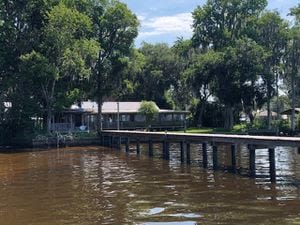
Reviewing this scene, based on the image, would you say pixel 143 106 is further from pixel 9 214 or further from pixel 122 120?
pixel 9 214

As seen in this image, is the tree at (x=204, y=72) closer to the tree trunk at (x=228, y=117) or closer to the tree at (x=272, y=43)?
the tree trunk at (x=228, y=117)

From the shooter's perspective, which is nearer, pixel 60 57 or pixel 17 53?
pixel 60 57

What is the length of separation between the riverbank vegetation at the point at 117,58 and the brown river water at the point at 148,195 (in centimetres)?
2654

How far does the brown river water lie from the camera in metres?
14.7

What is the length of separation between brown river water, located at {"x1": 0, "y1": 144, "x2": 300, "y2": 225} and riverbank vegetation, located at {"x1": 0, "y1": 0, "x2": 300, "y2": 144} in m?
26.5

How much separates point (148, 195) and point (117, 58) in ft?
152

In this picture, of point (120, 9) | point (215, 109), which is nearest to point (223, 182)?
point (120, 9)

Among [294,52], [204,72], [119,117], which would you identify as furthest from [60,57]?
[294,52]

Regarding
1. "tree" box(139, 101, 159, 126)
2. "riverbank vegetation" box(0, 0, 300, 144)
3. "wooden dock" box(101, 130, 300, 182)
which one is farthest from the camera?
"tree" box(139, 101, 159, 126)

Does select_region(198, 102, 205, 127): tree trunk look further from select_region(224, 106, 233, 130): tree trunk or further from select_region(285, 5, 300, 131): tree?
select_region(285, 5, 300, 131): tree

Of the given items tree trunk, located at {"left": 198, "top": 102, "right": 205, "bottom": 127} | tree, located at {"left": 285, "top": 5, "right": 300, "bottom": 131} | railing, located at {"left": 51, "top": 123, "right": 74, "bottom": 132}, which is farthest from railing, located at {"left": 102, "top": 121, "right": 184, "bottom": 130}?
tree, located at {"left": 285, "top": 5, "right": 300, "bottom": 131}

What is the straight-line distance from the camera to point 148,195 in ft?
61.3

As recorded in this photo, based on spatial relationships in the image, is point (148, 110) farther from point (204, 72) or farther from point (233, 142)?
point (233, 142)

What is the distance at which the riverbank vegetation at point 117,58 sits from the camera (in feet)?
181
